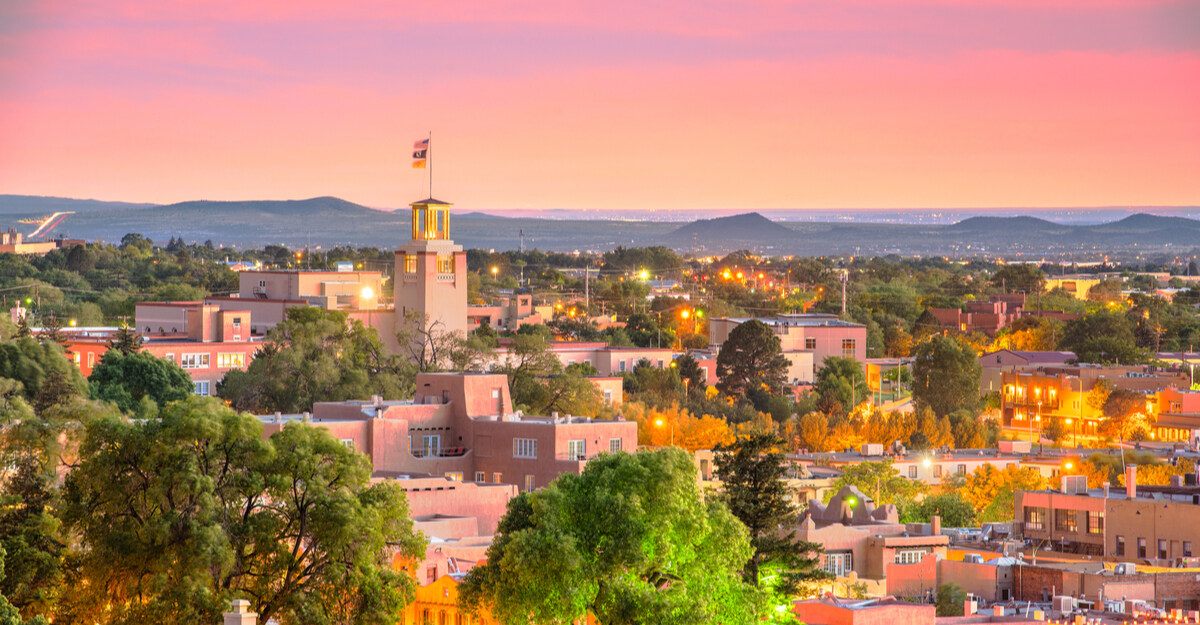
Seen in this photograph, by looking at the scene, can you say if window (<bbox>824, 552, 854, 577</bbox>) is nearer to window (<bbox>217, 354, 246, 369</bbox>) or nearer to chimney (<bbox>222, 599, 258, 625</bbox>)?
chimney (<bbox>222, 599, 258, 625</bbox>)

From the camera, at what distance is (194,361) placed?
94.9 metres

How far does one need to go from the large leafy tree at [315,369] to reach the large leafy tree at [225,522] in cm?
3574

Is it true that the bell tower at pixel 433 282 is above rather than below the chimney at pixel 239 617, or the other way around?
above

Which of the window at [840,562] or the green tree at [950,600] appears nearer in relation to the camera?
the green tree at [950,600]

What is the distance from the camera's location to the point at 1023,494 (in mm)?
65812

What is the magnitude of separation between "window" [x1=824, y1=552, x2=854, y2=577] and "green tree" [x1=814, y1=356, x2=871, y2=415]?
43213 millimetres

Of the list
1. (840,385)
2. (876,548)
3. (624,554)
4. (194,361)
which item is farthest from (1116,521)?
(194,361)

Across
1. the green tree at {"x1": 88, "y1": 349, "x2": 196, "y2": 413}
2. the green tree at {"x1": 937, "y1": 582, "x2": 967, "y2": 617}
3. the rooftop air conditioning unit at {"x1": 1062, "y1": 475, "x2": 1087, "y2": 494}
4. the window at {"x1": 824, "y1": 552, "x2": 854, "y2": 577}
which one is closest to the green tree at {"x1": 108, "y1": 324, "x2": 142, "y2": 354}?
the green tree at {"x1": 88, "y1": 349, "x2": 196, "y2": 413}

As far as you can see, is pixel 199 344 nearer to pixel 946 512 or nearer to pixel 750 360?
pixel 750 360

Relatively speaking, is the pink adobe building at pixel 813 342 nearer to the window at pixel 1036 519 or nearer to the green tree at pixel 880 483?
the green tree at pixel 880 483

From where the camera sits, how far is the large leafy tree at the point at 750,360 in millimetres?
105188

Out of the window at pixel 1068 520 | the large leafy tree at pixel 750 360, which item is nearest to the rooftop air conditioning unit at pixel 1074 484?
A: the window at pixel 1068 520

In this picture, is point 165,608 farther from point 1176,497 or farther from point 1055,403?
point 1055,403

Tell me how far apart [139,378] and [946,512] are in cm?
3394
